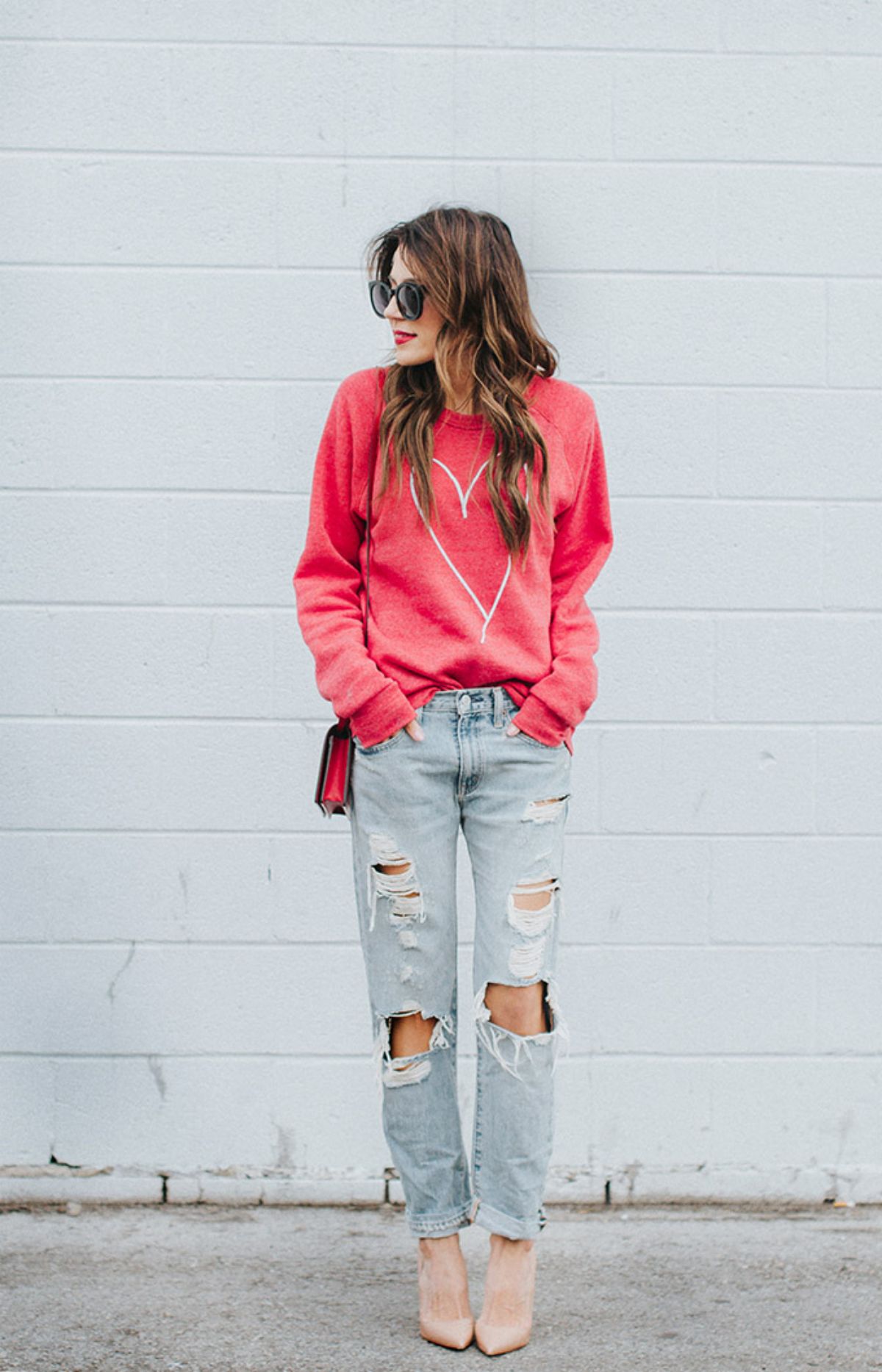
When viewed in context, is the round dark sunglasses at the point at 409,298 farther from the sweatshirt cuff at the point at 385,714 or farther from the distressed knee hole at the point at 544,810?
the distressed knee hole at the point at 544,810

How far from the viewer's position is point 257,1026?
3.11 m

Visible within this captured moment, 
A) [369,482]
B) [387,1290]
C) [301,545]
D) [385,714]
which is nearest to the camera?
[385,714]

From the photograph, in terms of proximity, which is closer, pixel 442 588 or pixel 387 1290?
pixel 442 588

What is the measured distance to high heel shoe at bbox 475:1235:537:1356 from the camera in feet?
7.88

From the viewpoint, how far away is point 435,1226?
2422mm

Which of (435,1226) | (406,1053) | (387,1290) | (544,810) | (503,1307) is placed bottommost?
(387,1290)

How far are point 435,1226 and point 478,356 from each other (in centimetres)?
149

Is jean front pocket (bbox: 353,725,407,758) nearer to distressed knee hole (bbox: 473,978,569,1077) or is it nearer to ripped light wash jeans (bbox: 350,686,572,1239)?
ripped light wash jeans (bbox: 350,686,572,1239)

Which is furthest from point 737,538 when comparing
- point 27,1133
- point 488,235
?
point 27,1133

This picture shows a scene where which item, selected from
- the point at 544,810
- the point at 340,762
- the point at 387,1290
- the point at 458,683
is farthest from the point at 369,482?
the point at 387,1290

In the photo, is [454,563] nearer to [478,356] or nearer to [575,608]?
[575,608]

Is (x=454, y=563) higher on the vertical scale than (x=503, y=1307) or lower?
higher

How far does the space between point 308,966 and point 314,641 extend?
41.6 inches

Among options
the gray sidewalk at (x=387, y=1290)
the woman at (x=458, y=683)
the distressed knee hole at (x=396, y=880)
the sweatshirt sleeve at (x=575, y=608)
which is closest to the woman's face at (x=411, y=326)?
the woman at (x=458, y=683)
